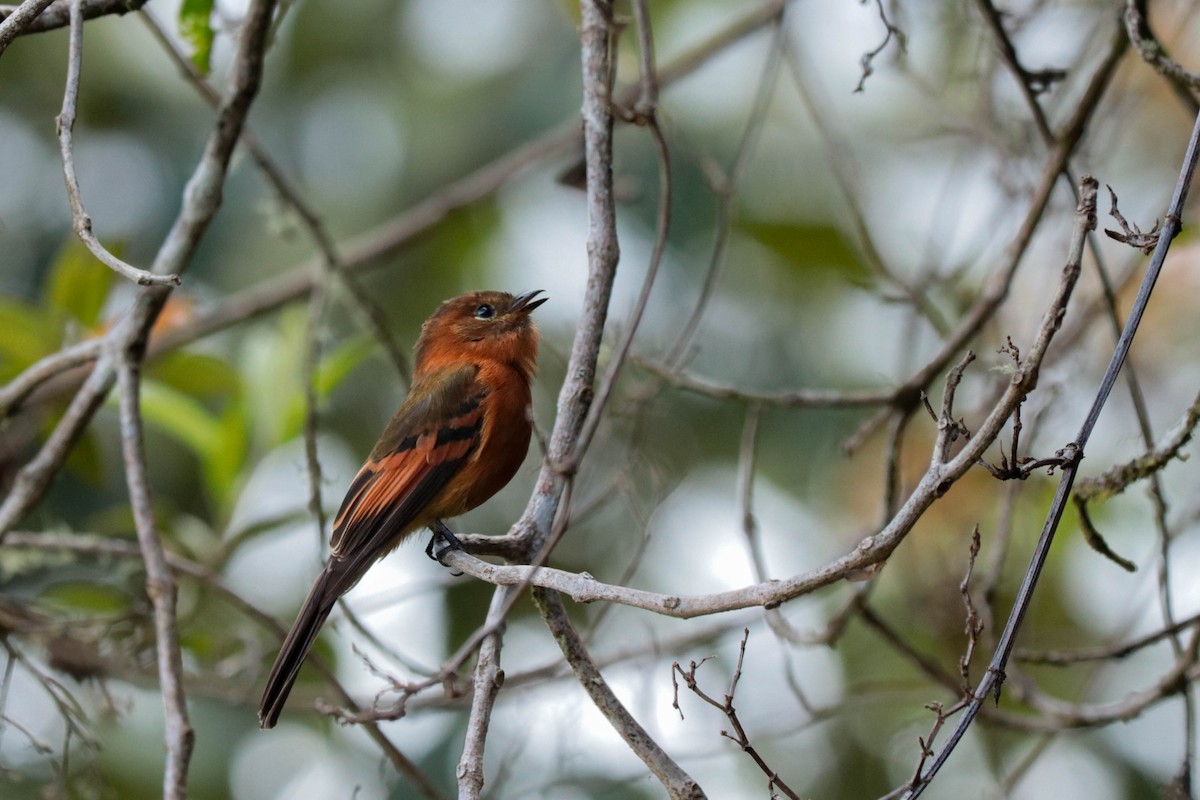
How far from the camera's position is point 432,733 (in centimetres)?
632

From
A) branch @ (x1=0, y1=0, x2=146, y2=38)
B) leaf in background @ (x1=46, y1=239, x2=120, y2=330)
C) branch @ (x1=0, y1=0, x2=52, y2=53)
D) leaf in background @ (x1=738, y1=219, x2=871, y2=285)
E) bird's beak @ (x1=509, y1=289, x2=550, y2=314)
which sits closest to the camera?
branch @ (x1=0, y1=0, x2=52, y2=53)

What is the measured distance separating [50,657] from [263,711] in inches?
50.8

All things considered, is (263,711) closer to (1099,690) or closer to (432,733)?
(432,733)

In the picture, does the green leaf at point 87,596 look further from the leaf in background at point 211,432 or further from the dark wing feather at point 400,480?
the dark wing feather at point 400,480

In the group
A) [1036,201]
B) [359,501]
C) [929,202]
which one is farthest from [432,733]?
[1036,201]

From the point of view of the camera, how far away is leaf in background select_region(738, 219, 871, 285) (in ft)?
23.9

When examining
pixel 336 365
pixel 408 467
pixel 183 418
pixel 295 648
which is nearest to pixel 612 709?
pixel 295 648

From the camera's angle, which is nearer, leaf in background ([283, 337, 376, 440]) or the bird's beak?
the bird's beak

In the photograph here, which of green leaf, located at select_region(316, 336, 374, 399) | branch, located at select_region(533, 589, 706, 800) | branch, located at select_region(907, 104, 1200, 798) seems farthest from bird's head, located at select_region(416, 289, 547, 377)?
branch, located at select_region(907, 104, 1200, 798)

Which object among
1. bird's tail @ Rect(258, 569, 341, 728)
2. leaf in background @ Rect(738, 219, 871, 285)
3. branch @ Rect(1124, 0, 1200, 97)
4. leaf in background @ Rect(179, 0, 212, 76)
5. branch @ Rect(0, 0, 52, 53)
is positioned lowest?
bird's tail @ Rect(258, 569, 341, 728)

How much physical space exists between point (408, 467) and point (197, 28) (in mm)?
1494

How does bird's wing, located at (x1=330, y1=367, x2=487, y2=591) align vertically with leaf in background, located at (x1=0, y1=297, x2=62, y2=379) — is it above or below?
below

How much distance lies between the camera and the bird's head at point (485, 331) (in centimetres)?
462

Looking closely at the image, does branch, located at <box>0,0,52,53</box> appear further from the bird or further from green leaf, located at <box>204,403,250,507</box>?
green leaf, located at <box>204,403,250,507</box>
